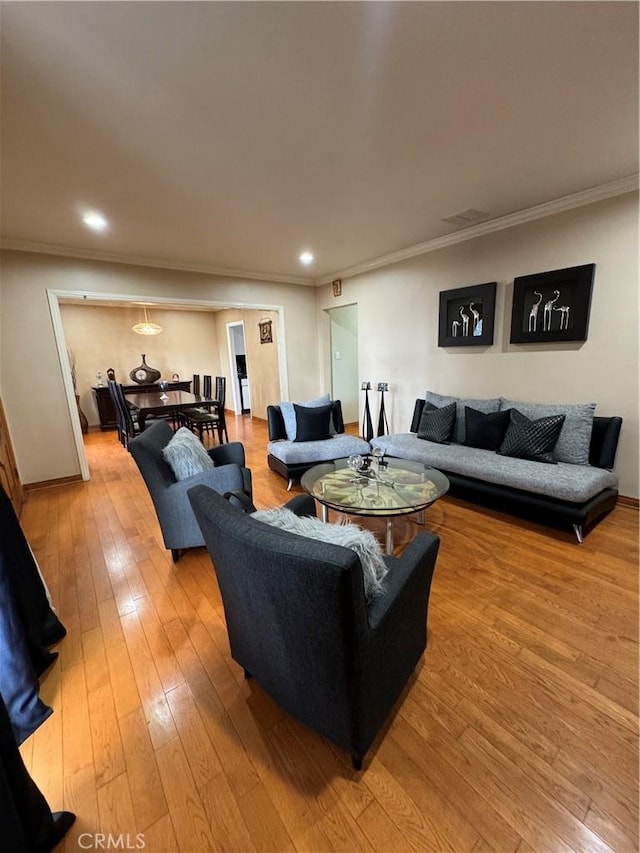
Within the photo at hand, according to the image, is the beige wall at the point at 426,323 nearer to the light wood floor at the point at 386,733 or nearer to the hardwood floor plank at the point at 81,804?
the light wood floor at the point at 386,733

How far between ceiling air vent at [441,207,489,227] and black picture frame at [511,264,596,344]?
2.23 ft

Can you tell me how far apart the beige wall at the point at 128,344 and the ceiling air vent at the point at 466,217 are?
6338 mm

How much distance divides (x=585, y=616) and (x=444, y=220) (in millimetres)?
3327

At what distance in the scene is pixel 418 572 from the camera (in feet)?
4.05

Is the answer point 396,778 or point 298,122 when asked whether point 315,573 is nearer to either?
point 396,778

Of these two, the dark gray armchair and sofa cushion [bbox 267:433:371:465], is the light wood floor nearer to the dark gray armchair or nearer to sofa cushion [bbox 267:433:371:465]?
the dark gray armchair

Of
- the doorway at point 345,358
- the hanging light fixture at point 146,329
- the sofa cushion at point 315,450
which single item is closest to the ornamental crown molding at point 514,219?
the doorway at point 345,358

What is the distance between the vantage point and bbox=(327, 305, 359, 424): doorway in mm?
5812

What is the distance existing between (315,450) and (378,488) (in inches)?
47.4

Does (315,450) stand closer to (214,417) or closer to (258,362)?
(214,417)

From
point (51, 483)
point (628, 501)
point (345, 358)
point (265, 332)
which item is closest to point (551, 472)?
point (628, 501)

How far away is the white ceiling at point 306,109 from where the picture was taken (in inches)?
49.9

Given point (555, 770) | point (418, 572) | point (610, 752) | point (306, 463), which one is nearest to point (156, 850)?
point (418, 572)

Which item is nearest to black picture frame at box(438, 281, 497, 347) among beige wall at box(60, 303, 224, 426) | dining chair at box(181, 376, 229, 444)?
dining chair at box(181, 376, 229, 444)
